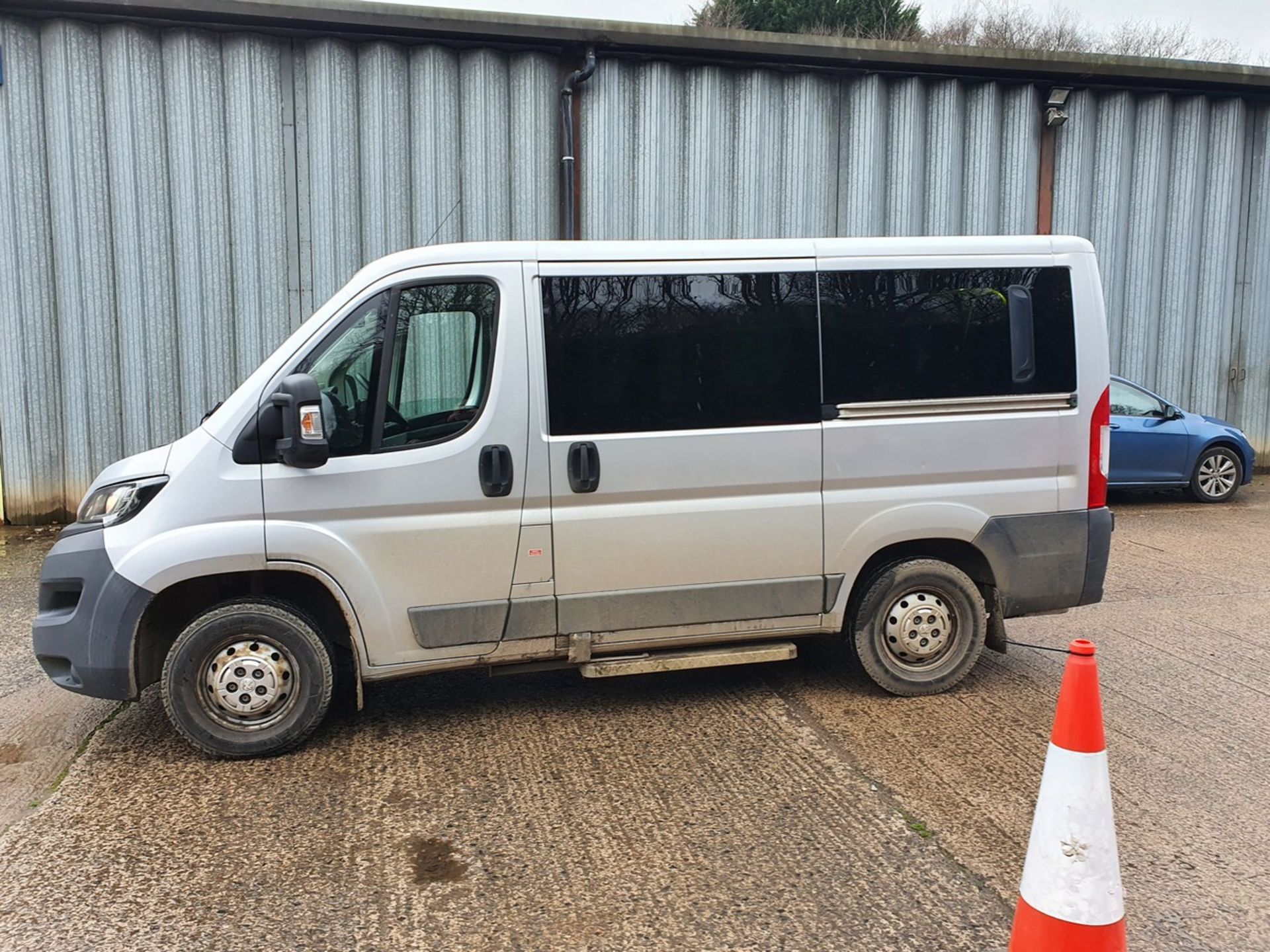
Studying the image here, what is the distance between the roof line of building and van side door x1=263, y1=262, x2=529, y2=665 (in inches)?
281

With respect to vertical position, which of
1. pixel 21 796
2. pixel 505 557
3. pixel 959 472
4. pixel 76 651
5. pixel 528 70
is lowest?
pixel 21 796

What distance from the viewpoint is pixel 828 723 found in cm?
502

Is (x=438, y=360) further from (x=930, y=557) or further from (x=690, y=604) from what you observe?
(x=930, y=557)

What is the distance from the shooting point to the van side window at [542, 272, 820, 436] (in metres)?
4.79

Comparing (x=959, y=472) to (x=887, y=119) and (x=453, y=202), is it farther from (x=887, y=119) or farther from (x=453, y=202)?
(x=887, y=119)

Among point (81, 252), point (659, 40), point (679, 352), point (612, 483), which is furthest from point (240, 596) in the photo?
point (659, 40)

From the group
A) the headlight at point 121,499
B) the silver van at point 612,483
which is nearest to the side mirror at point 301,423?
the silver van at point 612,483

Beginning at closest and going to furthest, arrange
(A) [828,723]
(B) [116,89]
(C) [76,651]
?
(C) [76,651] → (A) [828,723] → (B) [116,89]

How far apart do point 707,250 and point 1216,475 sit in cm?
957

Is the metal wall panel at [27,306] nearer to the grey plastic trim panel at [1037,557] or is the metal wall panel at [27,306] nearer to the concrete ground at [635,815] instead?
the concrete ground at [635,815]

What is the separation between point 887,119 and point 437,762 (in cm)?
1040

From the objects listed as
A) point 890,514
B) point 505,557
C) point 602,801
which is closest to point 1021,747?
point 890,514

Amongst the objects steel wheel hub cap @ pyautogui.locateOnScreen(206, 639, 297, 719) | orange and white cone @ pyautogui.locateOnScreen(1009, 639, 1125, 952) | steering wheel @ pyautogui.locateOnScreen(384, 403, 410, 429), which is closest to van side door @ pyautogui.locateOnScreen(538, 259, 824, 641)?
steering wheel @ pyautogui.locateOnScreen(384, 403, 410, 429)

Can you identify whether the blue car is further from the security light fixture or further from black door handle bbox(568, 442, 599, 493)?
black door handle bbox(568, 442, 599, 493)
